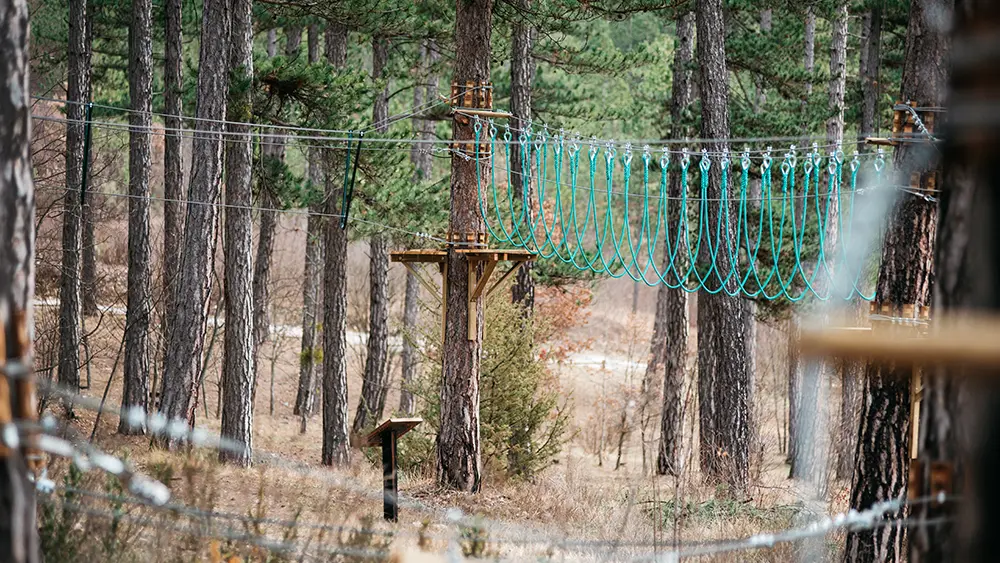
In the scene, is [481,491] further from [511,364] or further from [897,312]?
[897,312]

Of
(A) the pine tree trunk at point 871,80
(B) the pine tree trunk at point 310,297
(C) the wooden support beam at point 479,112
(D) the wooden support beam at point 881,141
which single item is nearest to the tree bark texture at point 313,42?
(B) the pine tree trunk at point 310,297

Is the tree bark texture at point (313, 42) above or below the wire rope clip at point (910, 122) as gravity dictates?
above

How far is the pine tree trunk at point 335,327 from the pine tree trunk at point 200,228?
4.28 meters

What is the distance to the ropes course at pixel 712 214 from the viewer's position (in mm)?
10398

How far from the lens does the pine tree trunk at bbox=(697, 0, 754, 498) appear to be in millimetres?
13750

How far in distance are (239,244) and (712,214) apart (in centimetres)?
606

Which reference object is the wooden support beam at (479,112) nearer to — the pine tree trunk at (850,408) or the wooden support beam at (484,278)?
the wooden support beam at (484,278)

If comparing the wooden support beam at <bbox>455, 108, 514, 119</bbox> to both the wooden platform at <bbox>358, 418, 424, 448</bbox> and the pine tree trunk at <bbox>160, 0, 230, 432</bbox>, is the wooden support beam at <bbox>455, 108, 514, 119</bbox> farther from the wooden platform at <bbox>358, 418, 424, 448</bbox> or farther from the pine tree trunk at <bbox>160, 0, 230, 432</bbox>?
the wooden platform at <bbox>358, 418, 424, 448</bbox>

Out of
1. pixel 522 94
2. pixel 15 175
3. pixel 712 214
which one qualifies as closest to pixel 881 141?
pixel 15 175

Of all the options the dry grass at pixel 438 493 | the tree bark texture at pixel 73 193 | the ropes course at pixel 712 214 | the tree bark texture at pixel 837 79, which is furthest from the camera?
the tree bark texture at pixel 837 79

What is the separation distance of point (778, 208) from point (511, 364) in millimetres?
9204

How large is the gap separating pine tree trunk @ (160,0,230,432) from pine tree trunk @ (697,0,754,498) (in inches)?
224

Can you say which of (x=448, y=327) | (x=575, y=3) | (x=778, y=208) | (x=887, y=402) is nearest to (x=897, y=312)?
(x=887, y=402)

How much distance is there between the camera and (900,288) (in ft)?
24.5
